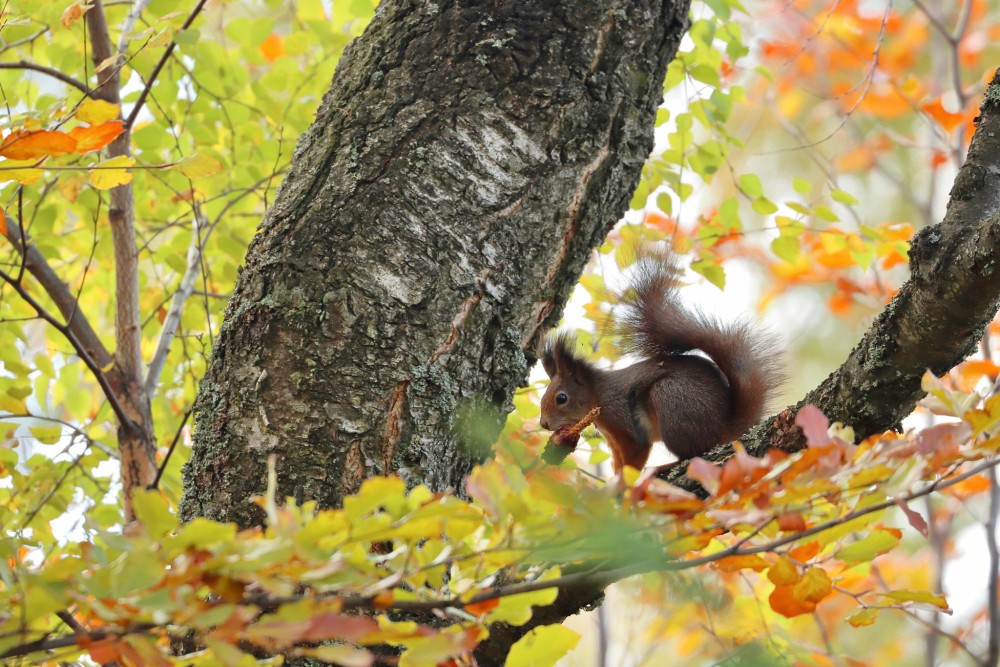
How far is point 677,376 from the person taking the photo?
274cm

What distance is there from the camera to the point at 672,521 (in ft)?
2.86

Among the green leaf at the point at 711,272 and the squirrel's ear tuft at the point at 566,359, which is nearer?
the green leaf at the point at 711,272

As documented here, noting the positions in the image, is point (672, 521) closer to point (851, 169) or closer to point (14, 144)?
point (14, 144)

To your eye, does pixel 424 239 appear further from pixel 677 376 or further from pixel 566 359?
pixel 566 359

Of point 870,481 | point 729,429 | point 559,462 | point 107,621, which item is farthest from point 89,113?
point 729,429

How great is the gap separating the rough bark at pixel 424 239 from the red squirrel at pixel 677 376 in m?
0.88

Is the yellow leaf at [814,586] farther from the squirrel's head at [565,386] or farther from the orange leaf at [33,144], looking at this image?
the squirrel's head at [565,386]

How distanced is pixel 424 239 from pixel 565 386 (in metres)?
1.71

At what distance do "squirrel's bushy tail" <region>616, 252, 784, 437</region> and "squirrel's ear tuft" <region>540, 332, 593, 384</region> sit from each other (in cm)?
48

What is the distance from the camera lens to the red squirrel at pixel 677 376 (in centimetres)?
264

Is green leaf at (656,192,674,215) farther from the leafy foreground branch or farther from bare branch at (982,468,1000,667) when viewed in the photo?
the leafy foreground branch

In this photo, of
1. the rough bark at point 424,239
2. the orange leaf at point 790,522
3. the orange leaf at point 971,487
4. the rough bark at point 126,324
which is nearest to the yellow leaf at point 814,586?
the orange leaf at point 790,522

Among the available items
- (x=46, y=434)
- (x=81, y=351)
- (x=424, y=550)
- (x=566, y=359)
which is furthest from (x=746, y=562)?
(x=566, y=359)

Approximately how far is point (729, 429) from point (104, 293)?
8.51 feet
